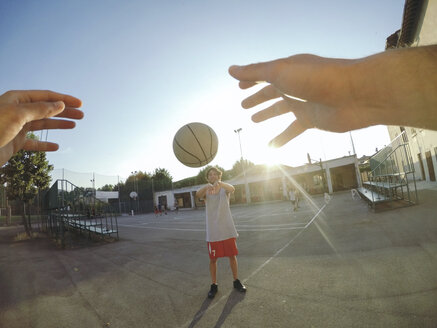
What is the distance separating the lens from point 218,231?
3793 millimetres

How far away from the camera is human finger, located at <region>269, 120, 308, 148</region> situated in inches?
60.7

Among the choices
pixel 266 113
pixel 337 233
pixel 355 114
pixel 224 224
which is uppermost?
pixel 266 113

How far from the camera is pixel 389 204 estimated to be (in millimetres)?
9367

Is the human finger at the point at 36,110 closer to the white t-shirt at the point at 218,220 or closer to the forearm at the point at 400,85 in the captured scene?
the forearm at the point at 400,85

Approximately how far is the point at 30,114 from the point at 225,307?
10.6ft

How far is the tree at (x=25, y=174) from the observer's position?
11461 millimetres

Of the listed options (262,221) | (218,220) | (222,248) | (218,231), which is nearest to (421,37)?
(262,221)

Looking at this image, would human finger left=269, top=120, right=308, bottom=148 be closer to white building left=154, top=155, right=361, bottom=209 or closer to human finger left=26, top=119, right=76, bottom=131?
human finger left=26, top=119, right=76, bottom=131

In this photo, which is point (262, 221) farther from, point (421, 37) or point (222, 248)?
point (421, 37)

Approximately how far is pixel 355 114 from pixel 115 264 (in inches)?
272

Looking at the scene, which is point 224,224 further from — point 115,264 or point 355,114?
point 115,264

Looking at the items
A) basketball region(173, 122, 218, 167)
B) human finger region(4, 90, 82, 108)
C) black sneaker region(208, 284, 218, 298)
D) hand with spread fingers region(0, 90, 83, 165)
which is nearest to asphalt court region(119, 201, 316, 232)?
basketball region(173, 122, 218, 167)

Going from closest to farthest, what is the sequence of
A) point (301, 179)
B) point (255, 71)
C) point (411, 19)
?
point (255, 71) → point (411, 19) → point (301, 179)

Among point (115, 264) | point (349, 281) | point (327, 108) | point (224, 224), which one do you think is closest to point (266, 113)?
point (327, 108)
